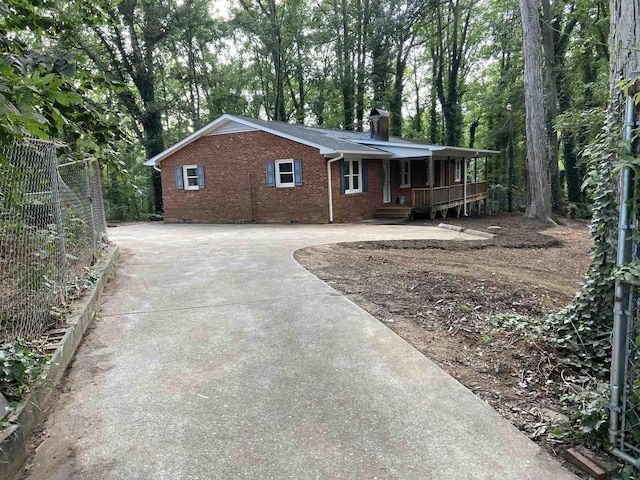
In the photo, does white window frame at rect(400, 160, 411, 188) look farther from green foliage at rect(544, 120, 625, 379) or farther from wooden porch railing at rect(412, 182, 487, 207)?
green foliage at rect(544, 120, 625, 379)

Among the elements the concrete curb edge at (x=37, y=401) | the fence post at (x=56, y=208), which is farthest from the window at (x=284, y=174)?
the concrete curb edge at (x=37, y=401)

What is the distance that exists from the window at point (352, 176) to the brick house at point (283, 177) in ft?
0.13

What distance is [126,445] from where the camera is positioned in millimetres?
2639

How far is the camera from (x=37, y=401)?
291 cm

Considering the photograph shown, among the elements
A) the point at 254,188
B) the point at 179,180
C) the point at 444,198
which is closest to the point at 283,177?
the point at 254,188

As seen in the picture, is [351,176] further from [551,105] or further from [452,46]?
[452,46]

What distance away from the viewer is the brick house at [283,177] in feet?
55.0

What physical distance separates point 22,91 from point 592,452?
358 cm

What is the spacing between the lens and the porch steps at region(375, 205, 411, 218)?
1830cm

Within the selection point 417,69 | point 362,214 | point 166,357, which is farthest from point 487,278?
point 417,69

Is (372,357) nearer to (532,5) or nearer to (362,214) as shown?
(362,214)

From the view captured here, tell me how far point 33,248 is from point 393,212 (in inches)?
613

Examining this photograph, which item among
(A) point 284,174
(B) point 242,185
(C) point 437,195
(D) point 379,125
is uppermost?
(D) point 379,125

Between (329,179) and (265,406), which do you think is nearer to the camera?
(265,406)
